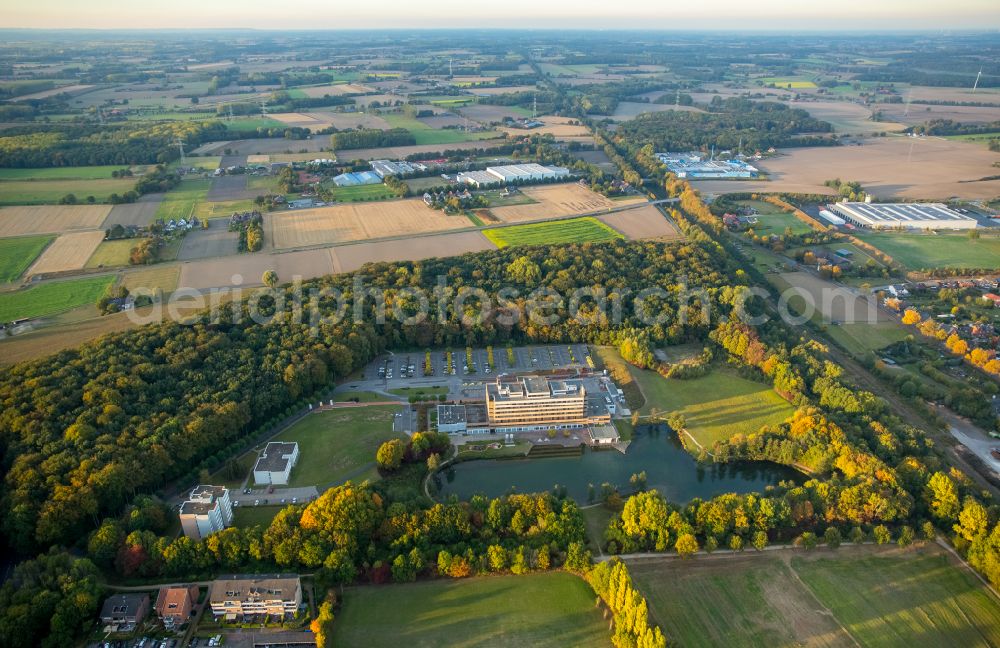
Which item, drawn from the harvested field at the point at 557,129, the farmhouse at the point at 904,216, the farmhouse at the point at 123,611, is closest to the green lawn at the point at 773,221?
the farmhouse at the point at 904,216

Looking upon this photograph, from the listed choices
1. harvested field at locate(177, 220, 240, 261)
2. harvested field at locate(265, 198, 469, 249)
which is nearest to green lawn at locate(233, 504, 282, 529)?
harvested field at locate(177, 220, 240, 261)

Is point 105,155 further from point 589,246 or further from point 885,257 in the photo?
point 885,257

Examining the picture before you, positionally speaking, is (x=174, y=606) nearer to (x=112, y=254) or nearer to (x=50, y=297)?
(x=50, y=297)

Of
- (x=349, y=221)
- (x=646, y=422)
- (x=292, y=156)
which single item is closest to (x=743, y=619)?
(x=646, y=422)

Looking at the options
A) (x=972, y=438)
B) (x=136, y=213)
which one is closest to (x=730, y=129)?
(x=972, y=438)

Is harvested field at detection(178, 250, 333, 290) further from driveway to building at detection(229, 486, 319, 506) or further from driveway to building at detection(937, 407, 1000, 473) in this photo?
driveway to building at detection(937, 407, 1000, 473)

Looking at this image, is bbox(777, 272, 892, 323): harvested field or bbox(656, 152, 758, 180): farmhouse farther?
bbox(656, 152, 758, 180): farmhouse
